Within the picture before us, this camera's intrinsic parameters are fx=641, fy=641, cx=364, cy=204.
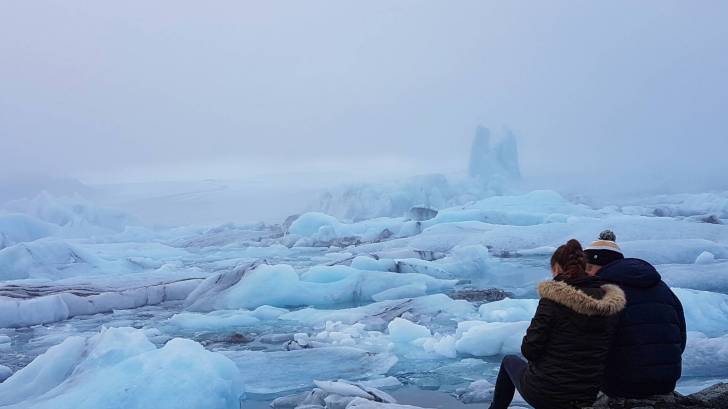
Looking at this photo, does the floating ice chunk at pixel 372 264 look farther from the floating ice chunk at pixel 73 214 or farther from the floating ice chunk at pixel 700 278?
the floating ice chunk at pixel 73 214

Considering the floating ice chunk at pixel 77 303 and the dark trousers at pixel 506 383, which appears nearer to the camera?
the dark trousers at pixel 506 383

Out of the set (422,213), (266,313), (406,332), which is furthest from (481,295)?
(422,213)

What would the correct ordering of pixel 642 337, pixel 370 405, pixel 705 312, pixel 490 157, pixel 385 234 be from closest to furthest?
1. pixel 642 337
2. pixel 370 405
3. pixel 705 312
4. pixel 385 234
5. pixel 490 157

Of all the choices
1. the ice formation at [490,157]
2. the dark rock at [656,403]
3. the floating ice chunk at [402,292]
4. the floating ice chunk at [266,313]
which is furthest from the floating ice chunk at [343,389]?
the ice formation at [490,157]

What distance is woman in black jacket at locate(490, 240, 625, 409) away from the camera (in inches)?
107

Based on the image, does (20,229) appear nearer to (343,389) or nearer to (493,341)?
(493,341)

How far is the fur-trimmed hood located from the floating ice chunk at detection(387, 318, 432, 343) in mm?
4992

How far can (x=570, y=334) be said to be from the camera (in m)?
2.79

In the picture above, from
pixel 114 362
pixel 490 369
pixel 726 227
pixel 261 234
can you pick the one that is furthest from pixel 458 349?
pixel 261 234

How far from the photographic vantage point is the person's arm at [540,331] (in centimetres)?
278

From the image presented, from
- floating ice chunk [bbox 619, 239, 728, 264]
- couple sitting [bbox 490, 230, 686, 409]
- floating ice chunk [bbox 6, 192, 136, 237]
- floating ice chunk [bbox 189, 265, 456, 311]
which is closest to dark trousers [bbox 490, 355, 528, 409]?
couple sitting [bbox 490, 230, 686, 409]

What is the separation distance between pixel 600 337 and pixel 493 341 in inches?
165

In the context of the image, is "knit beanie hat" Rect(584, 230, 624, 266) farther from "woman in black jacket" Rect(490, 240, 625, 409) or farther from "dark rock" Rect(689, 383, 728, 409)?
"dark rock" Rect(689, 383, 728, 409)

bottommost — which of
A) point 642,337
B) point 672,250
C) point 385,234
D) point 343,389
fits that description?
point 385,234
